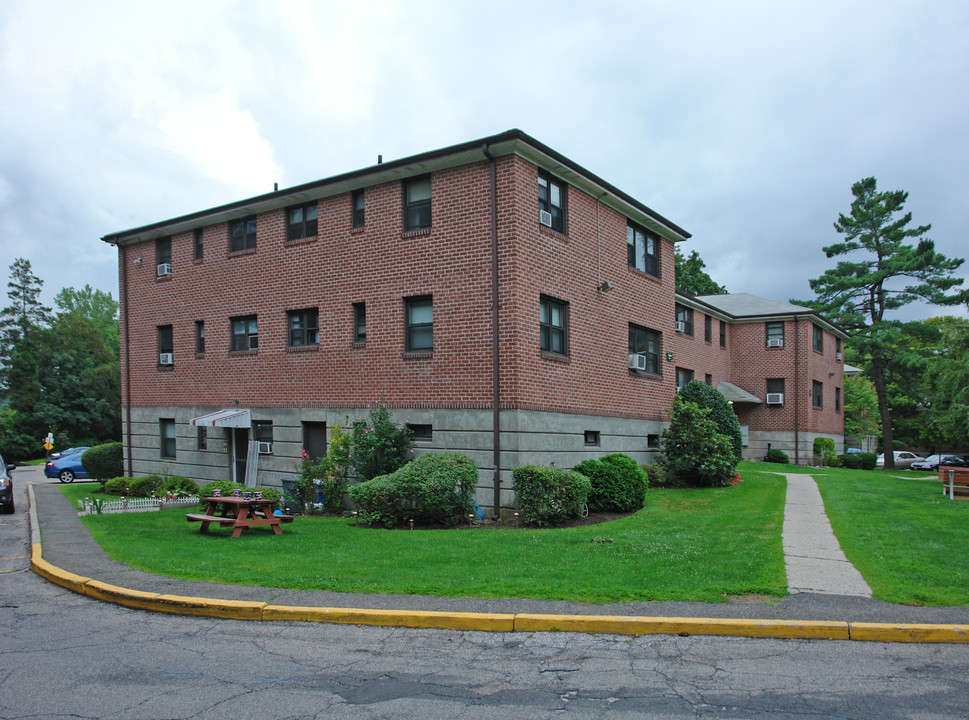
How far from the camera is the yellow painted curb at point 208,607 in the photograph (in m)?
7.43

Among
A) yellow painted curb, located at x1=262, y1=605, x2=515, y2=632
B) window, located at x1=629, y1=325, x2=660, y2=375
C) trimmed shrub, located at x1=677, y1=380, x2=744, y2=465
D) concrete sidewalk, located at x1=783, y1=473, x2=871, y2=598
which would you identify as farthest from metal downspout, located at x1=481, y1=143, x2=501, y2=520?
trimmed shrub, located at x1=677, y1=380, x2=744, y2=465

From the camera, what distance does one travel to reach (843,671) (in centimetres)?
554

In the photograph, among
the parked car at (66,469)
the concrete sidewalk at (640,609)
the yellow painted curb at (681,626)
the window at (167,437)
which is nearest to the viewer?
the yellow painted curb at (681,626)

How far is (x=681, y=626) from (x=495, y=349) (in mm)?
9211

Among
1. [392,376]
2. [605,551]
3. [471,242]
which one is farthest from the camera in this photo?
[392,376]

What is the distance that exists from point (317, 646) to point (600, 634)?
2.71 m

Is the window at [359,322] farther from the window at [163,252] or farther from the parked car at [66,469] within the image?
the parked car at [66,469]

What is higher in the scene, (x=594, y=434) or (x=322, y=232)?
(x=322, y=232)

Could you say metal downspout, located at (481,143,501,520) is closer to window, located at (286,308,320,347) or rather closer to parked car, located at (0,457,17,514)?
window, located at (286,308,320,347)

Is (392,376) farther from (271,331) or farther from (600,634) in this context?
(600,634)

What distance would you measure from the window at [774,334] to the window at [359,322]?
25.4 meters

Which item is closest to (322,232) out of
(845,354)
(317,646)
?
(317,646)

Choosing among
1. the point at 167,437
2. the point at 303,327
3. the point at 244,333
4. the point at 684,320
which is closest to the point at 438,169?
the point at 303,327

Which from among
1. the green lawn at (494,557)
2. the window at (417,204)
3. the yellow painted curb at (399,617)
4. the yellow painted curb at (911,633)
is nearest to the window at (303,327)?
the window at (417,204)
